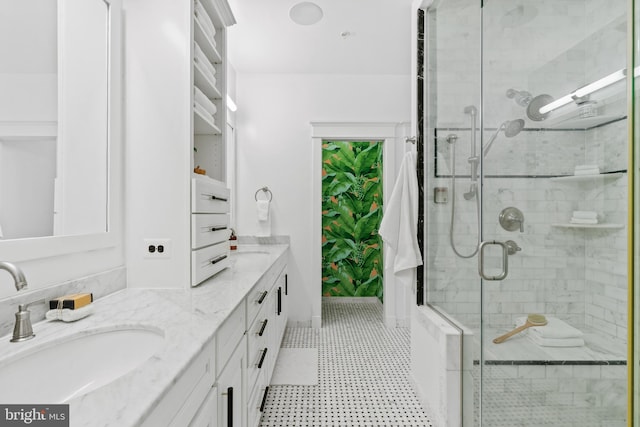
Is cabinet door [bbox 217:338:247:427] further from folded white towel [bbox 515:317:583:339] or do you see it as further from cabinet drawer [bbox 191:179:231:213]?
folded white towel [bbox 515:317:583:339]

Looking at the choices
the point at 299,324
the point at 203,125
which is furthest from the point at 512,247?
the point at 299,324

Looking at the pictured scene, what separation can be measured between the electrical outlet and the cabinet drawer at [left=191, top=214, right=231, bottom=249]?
11 cm

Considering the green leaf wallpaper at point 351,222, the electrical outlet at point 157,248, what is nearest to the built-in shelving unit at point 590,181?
the electrical outlet at point 157,248

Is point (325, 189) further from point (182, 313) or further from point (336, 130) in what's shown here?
point (182, 313)

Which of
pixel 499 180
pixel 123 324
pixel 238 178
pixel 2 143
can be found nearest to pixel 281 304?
pixel 238 178

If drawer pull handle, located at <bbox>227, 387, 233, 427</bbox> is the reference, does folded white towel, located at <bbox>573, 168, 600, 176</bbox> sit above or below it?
above

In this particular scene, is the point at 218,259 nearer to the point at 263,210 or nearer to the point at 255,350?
the point at 255,350

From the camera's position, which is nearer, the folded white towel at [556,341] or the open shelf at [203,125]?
the folded white towel at [556,341]

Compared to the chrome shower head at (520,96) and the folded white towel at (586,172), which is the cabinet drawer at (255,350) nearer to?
the folded white towel at (586,172)

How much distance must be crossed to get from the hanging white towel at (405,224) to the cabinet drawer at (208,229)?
1.00 metres

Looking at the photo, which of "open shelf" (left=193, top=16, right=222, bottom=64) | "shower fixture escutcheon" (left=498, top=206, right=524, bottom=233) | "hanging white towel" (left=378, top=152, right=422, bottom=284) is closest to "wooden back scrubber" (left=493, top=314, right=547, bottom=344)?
"shower fixture escutcheon" (left=498, top=206, right=524, bottom=233)

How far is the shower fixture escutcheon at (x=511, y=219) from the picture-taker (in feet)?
4.41

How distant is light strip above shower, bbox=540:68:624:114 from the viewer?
0.95 meters

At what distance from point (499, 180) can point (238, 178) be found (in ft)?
8.25
